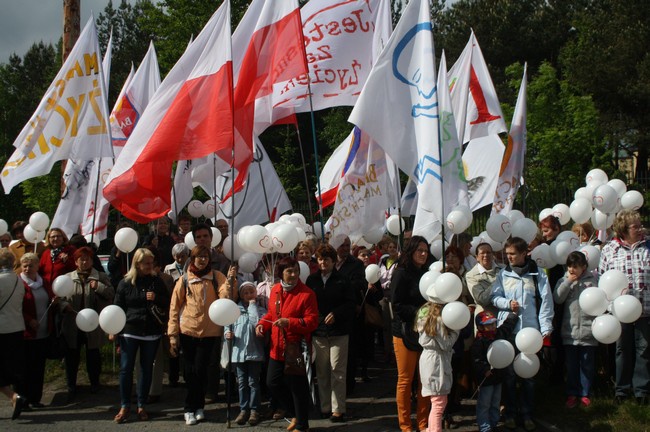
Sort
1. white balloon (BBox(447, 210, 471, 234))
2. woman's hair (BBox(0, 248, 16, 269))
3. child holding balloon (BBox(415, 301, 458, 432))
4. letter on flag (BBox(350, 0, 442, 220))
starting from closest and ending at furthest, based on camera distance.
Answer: child holding balloon (BBox(415, 301, 458, 432)) < letter on flag (BBox(350, 0, 442, 220)) < woman's hair (BBox(0, 248, 16, 269)) < white balloon (BBox(447, 210, 471, 234))

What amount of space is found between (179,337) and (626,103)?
28766mm

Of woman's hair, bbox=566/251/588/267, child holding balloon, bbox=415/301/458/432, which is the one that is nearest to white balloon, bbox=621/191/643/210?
woman's hair, bbox=566/251/588/267

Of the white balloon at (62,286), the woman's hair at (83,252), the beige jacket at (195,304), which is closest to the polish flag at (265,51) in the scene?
the beige jacket at (195,304)

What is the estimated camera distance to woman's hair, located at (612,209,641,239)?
786 centimetres

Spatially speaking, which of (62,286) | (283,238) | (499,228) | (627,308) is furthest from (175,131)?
(627,308)

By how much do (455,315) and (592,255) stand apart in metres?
2.38

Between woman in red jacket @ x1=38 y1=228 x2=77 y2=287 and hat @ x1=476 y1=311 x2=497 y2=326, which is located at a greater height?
woman in red jacket @ x1=38 y1=228 x2=77 y2=287

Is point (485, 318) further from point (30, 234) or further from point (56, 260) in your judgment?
point (30, 234)

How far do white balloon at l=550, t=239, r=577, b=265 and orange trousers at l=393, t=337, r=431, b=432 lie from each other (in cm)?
201

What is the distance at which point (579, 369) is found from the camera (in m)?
7.91

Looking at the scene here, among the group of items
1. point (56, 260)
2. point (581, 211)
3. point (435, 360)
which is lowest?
point (435, 360)

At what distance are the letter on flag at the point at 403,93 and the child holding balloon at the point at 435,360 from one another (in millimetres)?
1446

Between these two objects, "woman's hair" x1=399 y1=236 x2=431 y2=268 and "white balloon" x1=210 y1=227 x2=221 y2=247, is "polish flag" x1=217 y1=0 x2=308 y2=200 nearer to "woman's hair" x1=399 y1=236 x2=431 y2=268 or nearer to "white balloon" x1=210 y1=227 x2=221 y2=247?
"white balloon" x1=210 y1=227 x2=221 y2=247

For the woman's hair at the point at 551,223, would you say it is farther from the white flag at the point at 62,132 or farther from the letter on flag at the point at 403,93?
the white flag at the point at 62,132
